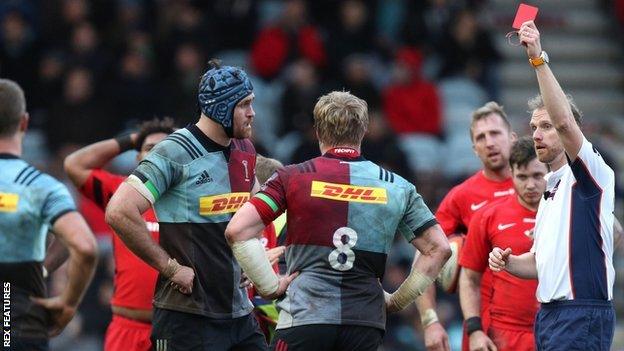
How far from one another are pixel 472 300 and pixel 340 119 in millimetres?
2356

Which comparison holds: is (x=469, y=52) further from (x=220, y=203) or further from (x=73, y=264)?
(x=220, y=203)

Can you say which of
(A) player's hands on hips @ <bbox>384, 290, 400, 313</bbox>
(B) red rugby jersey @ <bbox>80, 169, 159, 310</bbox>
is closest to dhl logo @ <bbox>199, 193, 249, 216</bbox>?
(A) player's hands on hips @ <bbox>384, 290, 400, 313</bbox>

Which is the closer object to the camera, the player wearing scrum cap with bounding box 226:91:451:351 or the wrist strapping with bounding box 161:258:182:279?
the player wearing scrum cap with bounding box 226:91:451:351

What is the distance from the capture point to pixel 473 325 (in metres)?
9.07

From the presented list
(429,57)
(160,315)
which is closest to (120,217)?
(160,315)

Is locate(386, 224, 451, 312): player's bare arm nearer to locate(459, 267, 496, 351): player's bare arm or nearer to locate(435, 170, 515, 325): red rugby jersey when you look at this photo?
locate(459, 267, 496, 351): player's bare arm

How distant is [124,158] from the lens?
1510 centimetres

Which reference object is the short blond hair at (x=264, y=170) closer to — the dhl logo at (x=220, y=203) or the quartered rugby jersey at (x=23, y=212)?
the dhl logo at (x=220, y=203)

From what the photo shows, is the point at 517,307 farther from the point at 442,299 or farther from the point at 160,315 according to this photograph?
the point at 442,299

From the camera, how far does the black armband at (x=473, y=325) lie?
356 inches

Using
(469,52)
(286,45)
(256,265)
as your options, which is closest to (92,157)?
(256,265)

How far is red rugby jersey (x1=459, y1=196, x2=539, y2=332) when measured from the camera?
891 centimetres

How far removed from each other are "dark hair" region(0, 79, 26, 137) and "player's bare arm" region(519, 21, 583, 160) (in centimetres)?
350

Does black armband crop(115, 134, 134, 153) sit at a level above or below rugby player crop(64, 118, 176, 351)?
above
